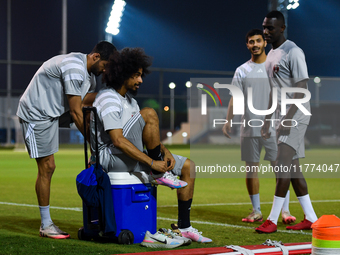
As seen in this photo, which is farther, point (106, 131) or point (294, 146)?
point (294, 146)

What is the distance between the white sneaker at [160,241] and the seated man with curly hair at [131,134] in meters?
0.25

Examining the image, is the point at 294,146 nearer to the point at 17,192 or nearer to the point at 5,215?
the point at 5,215

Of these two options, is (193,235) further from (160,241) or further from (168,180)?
(168,180)

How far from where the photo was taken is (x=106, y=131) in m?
4.01

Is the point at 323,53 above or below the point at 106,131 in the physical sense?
above

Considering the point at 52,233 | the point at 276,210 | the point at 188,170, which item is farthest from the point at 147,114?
the point at 276,210

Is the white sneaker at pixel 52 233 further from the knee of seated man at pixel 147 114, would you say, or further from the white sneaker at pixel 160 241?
the knee of seated man at pixel 147 114

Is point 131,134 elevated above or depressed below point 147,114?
below

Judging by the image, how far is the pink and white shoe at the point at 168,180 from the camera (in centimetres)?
403

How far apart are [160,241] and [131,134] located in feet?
3.07

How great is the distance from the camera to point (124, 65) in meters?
4.16

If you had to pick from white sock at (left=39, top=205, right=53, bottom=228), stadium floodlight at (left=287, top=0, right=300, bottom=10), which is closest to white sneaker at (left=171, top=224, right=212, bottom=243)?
white sock at (left=39, top=205, right=53, bottom=228)

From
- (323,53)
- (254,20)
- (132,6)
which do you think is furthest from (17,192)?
(254,20)

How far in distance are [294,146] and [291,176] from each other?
0.32 m
